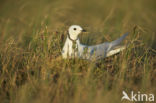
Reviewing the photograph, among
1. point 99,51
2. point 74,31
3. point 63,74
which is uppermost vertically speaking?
point 74,31

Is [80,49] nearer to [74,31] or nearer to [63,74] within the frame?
[74,31]

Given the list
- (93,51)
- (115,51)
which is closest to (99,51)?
(93,51)

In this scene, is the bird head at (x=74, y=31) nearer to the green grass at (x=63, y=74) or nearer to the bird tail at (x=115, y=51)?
the green grass at (x=63, y=74)

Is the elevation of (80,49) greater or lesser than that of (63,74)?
greater

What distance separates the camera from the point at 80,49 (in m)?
4.05

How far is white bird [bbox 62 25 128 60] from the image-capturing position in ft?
12.8

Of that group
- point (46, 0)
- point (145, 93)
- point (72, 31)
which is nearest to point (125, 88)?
point (145, 93)

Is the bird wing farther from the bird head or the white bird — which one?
the bird head

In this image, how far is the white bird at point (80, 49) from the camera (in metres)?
3.89

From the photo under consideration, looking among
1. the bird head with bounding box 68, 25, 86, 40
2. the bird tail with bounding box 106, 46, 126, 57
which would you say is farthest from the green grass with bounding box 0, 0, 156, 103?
the bird head with bounding box 68, 25, 86, 40

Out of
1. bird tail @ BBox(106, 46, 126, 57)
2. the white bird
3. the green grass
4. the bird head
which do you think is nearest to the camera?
the green grass

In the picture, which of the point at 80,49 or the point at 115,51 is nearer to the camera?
the point at 80,49

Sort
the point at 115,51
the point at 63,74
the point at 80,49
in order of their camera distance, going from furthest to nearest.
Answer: the point at 115,51, the point at 80,49, the point at 63,74

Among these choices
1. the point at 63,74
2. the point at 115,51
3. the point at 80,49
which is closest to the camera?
the point at 63,74
